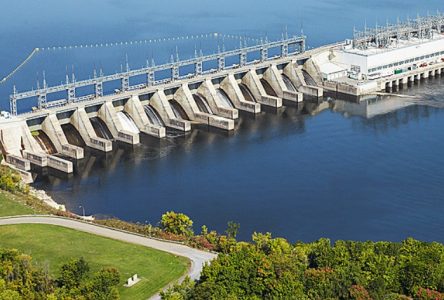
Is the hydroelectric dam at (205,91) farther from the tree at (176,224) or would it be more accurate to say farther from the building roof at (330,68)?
the tree at (176,224)

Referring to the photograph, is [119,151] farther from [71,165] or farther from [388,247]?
[388,247]

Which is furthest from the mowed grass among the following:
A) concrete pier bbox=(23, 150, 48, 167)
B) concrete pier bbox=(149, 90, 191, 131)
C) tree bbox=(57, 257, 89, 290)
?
concrete pier bbox=(149, 90, 191, 131)

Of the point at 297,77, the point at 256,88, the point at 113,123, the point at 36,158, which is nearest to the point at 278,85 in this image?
the point at 256,88

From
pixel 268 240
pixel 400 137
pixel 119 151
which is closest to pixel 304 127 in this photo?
pixel 400 137

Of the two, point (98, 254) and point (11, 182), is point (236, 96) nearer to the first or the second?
point (11, 182)

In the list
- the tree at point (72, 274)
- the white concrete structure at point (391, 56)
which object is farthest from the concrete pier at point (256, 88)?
the tree at point (72, 274)

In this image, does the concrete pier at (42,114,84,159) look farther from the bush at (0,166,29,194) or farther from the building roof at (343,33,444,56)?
the building roof at (343,33,444,56)
